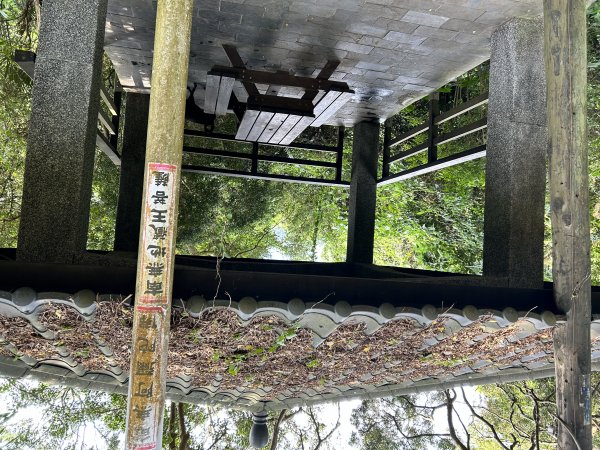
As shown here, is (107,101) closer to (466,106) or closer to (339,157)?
(339,157)

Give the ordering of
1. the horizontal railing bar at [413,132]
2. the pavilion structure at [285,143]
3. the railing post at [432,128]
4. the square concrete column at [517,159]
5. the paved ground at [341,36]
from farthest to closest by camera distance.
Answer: the horizontal railing bar at [413,132]
the railing post at [432,128]
the paved ground at [341,36]
the square concrete column at [517,159]
the pavilion structure at [285,143]

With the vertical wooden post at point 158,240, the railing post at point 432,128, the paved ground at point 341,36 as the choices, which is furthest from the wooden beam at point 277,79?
the vertical wooden post at point 158,240

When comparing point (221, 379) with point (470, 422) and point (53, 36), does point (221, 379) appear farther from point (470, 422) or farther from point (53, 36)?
point (470, 422)

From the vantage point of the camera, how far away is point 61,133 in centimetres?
301

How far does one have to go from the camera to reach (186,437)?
33.5 feet

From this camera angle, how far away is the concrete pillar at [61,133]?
2.90 metres

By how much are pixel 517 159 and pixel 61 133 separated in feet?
11.0

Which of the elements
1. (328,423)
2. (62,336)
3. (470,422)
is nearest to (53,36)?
(62,336)

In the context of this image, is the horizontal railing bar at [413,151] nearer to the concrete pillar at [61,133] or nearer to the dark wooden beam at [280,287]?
the dark wooden beam at [280,287]

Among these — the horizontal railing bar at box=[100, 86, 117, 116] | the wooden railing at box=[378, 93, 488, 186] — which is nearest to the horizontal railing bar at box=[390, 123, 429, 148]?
the wooden railing at box=[378, 93, 488, 186]

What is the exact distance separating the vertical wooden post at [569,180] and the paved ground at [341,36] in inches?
45.3

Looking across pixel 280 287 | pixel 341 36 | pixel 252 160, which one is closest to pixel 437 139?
pixel 341 36

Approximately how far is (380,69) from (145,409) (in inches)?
185

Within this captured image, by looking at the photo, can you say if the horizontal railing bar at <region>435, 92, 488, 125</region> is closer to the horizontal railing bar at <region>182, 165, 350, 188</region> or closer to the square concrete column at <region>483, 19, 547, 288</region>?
the square concrete column at <region>483, 19, 547, 288</region>
